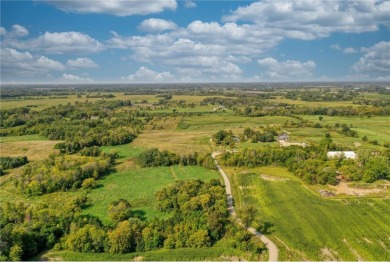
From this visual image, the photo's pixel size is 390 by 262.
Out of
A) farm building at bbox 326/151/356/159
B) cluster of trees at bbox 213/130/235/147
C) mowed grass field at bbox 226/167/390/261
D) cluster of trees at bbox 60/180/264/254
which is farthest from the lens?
cluster of trees at bbox 213/130/235/147

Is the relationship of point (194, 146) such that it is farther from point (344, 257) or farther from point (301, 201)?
point (344, 257)

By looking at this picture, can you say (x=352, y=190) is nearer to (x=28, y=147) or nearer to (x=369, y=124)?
(x=369, y=124)

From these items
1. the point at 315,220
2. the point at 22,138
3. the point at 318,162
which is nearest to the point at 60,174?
the point at 315,220

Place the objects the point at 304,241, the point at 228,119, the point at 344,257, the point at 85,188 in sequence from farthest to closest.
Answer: the point at 228,119
the point at 85,188
the point at 304,241
the point at 344,257

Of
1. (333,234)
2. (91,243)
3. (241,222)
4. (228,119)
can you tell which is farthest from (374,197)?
(228,119)

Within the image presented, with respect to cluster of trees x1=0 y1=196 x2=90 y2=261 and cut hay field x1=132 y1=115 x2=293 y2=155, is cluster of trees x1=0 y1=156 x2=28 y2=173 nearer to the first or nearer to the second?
cluster of trees x1=0 y1=196 x2=90 y2=261

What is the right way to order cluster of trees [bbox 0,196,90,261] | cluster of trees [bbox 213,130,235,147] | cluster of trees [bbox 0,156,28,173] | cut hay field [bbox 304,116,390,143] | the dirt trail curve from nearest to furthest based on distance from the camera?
cluster of trees [bbox 0,196,90,261] → the dirt trail curve → cluster of trees [bbox 0,156,28,173] → cluster of trees [bbox 213,130,235,147] → cut hay field [bbox 304,116,390,143]

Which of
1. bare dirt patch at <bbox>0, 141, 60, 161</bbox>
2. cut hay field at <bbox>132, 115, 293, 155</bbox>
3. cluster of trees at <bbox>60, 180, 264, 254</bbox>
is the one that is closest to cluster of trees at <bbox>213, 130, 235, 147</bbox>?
cut hay field at <bbox>132, 115, 293, 155</bbox>
